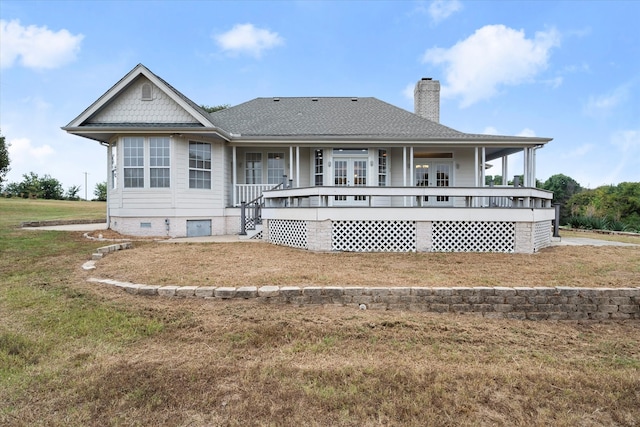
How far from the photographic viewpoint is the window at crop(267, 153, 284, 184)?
540 inches

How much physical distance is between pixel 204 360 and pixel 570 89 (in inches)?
938

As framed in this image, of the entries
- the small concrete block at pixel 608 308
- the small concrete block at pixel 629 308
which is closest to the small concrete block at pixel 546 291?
the small concrete block at pixel 608 308

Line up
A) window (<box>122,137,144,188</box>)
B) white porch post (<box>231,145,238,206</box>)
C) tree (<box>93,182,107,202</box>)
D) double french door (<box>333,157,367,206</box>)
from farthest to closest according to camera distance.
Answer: tree (<box>93,182,107,202</box>) → double french door (<box>333,157,367,206</box>) → white porch post (<box>231,145,238,206</box>) → window (<box>122,137,144,188</box>)

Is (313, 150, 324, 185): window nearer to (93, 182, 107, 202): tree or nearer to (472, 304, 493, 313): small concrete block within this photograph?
(472, 304, 493, 313): small concrete block

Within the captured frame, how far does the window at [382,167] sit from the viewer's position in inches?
529

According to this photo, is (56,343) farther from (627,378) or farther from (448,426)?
(627,378)

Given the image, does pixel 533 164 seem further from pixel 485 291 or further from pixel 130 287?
pixel 130 287

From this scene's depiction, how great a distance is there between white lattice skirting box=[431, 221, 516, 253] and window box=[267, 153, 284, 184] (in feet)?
24.8

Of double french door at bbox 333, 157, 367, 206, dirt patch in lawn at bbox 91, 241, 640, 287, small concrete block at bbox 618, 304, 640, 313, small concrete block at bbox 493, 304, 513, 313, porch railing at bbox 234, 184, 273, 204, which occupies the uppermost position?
double french door at bbox 333, 157, 367, 206

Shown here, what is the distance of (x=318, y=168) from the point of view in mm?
13547

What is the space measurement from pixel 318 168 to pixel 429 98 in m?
7.21

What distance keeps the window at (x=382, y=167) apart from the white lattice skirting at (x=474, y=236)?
531 centimetres

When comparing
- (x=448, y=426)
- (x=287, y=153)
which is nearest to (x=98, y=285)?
(x=448, y=426)

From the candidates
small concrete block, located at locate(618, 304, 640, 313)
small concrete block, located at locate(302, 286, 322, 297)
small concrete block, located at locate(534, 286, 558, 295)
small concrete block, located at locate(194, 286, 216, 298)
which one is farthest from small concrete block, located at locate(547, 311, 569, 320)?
small concrete block, located at locate(194, 286, 216, 298)
